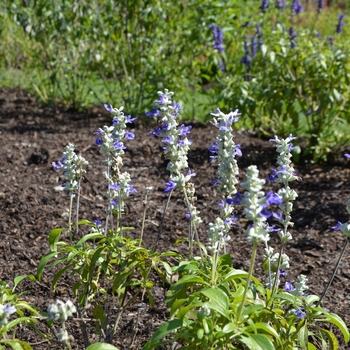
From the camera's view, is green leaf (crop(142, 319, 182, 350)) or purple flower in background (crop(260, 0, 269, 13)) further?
purple flower in background (crop(260, 0, 269, 13))

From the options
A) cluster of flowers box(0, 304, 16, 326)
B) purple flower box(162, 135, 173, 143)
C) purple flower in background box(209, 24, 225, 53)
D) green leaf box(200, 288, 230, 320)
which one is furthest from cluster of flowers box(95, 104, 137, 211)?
purple flower in background box(209, 24, 225, 53)

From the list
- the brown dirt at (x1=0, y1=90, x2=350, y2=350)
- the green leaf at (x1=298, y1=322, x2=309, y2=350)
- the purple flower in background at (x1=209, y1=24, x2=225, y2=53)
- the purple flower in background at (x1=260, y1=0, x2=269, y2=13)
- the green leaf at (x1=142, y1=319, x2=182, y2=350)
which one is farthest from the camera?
the purple flower in background at (x1=260, y1=0, x2=269, y2=13)

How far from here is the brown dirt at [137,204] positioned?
10.4 ft

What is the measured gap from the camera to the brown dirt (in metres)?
3.16

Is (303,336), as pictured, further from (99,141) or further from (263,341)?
(99,141)

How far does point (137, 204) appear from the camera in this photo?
4.53 metres

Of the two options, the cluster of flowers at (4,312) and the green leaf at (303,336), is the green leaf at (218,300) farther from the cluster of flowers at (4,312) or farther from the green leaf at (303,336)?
the cluster of flowers at (4,312)

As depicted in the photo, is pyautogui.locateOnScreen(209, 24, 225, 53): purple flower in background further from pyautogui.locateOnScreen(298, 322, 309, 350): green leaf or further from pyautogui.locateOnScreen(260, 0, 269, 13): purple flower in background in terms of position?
pyautogui.locateOnScreen(298, 322, 309, 350): green leaf

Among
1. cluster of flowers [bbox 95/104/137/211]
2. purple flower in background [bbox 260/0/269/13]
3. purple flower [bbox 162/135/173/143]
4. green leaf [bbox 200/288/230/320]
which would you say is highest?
purple flower [bbox 162/135/173/143]

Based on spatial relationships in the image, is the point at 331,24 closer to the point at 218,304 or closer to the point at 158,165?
the point at 158,165

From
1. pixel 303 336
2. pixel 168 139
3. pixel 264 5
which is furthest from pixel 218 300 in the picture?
pixel 264 5

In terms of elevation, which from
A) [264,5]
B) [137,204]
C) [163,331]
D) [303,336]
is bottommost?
[137,204]

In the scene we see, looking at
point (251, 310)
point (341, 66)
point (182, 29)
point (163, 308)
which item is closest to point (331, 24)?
point (182, 29)

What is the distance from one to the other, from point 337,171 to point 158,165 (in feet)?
5.05
